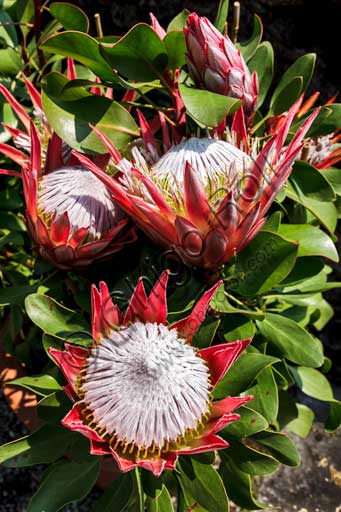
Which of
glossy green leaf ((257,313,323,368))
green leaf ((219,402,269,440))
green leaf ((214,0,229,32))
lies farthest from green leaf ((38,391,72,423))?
green leaf ((214,0,229,32))

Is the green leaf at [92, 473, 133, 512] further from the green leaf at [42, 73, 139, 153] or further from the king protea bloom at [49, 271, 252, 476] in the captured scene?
the green leaf at [42, 73, 139, 153]

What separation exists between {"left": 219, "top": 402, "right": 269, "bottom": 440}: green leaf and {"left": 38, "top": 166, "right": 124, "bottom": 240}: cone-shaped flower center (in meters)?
0.39

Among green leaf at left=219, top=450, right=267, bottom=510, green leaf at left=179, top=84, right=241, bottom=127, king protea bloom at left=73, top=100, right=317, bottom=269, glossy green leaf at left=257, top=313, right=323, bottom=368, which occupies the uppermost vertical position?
green leaf at left=179, top=84, right=241, bottom=127

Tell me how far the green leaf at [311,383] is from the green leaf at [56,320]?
63 centimetres

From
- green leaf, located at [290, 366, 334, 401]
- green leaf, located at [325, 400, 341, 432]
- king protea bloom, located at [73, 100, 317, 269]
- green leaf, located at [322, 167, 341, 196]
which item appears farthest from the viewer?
green leaf, located at [290, 366, 334, 401]

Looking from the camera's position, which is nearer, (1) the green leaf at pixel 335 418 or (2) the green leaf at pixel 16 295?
(2) the green leaf at pixel 16 295

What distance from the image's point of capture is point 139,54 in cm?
102

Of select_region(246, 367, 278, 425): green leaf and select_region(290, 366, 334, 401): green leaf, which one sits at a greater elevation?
select_region(246, 367, 278, 425): green leaf

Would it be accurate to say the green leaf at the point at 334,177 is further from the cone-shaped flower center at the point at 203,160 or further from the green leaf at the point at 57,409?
the green leaf at the point at 57,409

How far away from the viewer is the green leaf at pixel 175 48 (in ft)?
3.27

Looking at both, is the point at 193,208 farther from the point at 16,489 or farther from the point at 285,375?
the point at 16,489

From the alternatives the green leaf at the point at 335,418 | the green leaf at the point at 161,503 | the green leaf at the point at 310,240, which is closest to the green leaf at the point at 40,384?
the green leaf at the point at 161,503

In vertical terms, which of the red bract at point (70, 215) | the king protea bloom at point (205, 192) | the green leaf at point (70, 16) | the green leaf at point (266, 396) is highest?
the green leaf at point (70, 16)

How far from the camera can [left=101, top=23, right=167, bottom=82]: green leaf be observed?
3.21 feet
